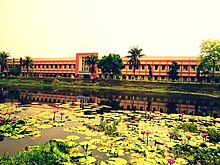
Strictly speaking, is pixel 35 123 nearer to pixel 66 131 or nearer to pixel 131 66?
pixel 66 131

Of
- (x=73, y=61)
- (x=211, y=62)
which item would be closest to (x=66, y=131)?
(x=211, y=62)

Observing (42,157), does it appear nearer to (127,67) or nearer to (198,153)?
(198,153)

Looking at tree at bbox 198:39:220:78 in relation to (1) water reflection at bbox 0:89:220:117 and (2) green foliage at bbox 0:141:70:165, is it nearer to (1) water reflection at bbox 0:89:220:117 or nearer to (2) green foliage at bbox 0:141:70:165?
(1) water reflection at bbox 0:89:220:117

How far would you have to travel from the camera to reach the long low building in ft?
176

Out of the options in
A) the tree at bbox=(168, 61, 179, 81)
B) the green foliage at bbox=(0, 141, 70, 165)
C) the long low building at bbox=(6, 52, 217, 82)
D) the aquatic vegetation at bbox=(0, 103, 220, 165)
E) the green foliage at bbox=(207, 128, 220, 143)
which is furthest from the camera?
the long low building at bbox=(6, 52, 217, 82)

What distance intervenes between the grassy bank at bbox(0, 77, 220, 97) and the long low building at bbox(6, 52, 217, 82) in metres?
→ 7.66

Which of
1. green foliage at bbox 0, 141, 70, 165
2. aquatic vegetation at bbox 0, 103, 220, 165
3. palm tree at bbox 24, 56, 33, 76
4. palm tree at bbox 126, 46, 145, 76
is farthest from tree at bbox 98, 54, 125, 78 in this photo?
green foliage at bbox 0, 141, 70, 165

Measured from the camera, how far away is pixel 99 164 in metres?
6.08

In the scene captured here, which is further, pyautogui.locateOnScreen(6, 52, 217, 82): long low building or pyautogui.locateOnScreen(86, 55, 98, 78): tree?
pyautogui.locateOnScreen(86, 55, 98, 78): tree

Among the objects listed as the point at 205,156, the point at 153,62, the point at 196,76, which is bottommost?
the point at 205,156

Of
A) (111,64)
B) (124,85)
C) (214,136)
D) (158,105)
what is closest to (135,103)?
(158,105)

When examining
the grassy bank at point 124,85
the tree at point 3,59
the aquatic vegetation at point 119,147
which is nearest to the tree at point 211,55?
the grassy bank at point 124,85

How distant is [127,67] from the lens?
196ft

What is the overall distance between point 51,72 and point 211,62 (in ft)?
149
